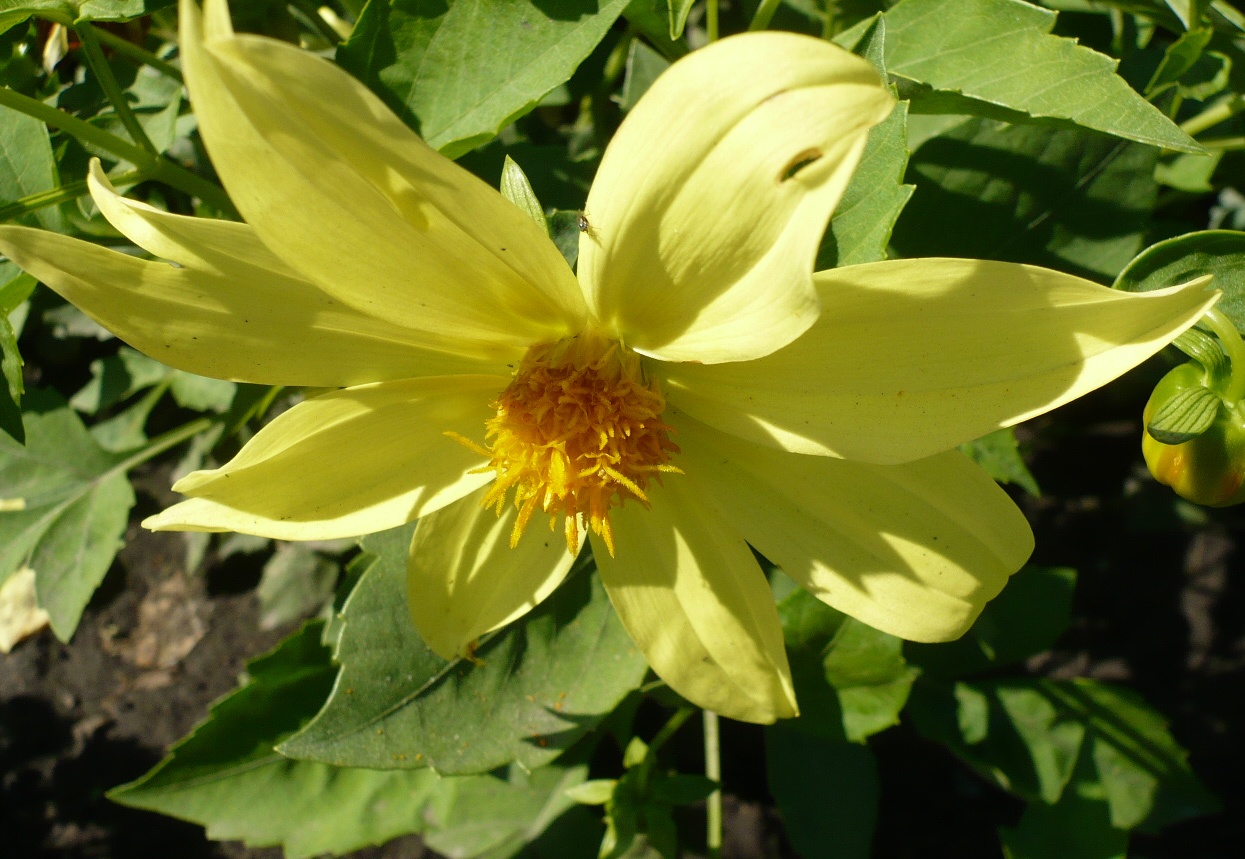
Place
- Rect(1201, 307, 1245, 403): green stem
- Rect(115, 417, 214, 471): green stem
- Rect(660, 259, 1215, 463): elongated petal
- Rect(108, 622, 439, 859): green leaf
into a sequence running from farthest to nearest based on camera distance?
Rect(115, 417, 214, 471): green stem → Rect(108, 622, 439, 859): green leaf → Rect(1201, 307, 1245, 403): green stem → Rect(660, 259, 1215, 463): elongated petal

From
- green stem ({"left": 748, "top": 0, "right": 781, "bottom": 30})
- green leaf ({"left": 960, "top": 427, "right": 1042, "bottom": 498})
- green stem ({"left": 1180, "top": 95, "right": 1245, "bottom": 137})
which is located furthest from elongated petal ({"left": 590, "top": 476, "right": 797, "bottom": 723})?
green stem ({"left": 1180, "top": 95, "right": 1245, "bottom": 137})

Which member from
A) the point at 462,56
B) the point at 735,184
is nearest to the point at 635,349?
the point at 735,184

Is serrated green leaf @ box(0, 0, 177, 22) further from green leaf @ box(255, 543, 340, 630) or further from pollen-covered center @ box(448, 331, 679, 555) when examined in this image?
green leaf @ box(255, 543, 340, 630)

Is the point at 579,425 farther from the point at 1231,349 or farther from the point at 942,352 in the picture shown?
the point at 1231,349

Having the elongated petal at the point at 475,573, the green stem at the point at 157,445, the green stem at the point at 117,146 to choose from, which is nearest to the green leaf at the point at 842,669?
the elongated petal at the point at 475,573

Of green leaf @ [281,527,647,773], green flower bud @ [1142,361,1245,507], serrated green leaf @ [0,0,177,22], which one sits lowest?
green leaf @ [281,527,647,773]

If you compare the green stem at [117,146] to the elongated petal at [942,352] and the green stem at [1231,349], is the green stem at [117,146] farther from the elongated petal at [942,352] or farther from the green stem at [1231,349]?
the green stem at [1231,349]

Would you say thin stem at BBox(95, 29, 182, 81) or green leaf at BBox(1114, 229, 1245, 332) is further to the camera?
thin stem at BBox(95, 29, 182, 81)
